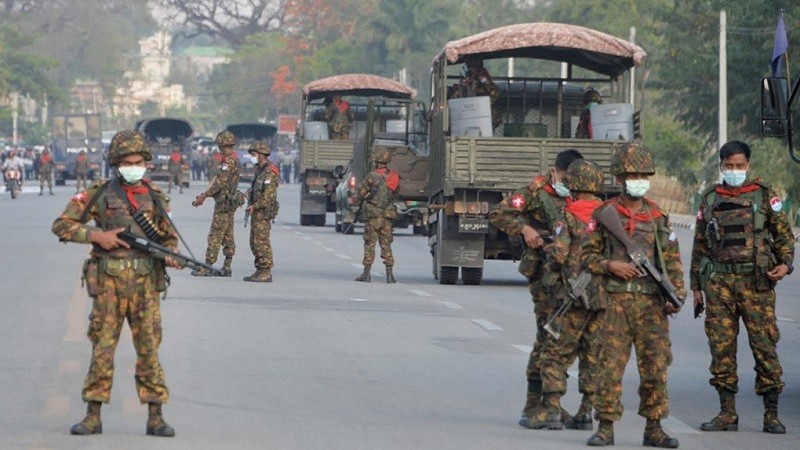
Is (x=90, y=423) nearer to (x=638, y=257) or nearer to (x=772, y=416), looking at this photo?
(x=638, y=257)

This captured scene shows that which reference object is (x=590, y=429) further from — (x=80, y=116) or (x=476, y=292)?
(x=80, y=116)

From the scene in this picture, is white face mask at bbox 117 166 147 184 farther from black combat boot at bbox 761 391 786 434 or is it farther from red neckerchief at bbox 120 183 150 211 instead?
black combat boot at bbox 761 391 786 434

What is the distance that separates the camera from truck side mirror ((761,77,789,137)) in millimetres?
10742

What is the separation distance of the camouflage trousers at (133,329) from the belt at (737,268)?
3.21 meters

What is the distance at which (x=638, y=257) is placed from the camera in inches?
388

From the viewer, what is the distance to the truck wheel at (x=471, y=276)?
2272 cm

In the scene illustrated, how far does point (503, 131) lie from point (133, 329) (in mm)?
13679

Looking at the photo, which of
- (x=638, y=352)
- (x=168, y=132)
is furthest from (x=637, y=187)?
(x=168, y=132)

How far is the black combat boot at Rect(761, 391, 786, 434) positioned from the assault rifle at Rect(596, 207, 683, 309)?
1.24m

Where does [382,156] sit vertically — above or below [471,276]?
above

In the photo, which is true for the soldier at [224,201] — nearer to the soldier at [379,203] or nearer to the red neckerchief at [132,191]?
the soldier at [379,203]

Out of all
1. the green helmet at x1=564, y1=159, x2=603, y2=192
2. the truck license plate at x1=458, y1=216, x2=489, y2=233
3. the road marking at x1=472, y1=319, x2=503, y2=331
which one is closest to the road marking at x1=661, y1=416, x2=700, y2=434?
the green helmet at x1=564, y1=159, x2=603, y2=192

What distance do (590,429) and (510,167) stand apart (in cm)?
1101

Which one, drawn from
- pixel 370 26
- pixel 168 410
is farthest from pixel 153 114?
pixel 168 410
